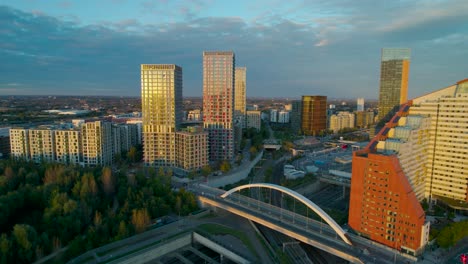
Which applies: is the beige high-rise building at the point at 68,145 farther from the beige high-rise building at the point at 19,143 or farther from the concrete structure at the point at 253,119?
the concrete structure at the point at 253,119

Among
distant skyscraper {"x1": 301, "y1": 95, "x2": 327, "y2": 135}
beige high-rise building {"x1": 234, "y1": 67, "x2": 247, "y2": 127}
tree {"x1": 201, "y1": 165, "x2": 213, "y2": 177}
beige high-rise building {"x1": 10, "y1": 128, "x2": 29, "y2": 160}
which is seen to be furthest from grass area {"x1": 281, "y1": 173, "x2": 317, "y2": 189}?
distant skyscraper {"x1": 301, "y1": 95, "x2": 327, "y2": 135}

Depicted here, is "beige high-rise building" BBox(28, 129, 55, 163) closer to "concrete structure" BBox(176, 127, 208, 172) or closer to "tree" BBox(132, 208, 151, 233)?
"concrete structure" BBox(176, 127, 208, 172)

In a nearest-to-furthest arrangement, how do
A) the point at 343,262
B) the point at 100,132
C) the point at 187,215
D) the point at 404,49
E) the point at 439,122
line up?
the point at 343,262 → the point at 187,215 → the point at 439,122 → the point at 100,132 → the point at 404,49

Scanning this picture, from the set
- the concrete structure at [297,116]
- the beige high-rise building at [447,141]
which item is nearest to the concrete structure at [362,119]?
the concrete structure at [297,116]

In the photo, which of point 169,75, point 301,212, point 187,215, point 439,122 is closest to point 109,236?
point 187,215

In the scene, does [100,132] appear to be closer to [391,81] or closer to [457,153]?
[457,153]
